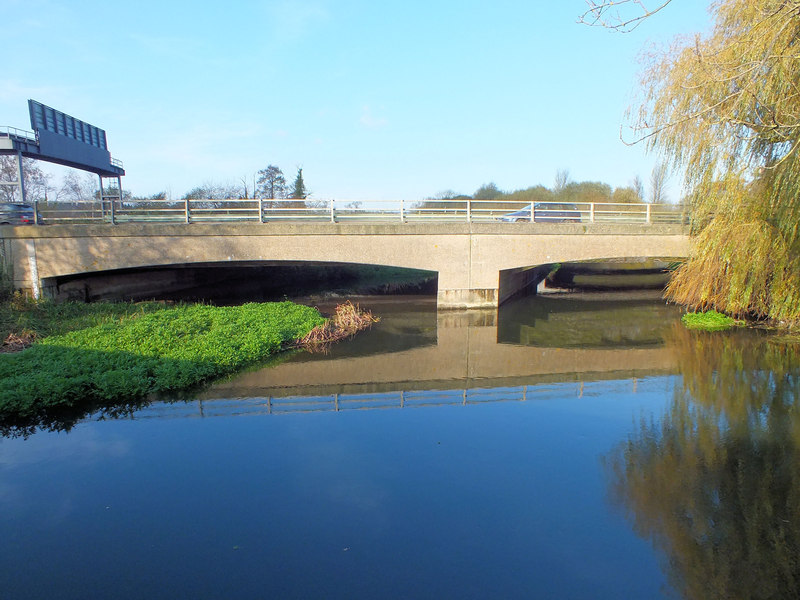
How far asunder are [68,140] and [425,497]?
26213 mm

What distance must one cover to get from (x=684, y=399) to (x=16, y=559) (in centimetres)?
832

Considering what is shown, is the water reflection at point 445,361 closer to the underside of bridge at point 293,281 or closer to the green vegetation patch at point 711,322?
the green vegetation patch at point 711,322

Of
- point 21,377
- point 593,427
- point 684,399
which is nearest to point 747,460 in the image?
point 593,427

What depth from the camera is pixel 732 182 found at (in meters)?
12.4

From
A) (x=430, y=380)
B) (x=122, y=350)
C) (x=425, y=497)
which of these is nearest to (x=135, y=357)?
(x=122, y=350)

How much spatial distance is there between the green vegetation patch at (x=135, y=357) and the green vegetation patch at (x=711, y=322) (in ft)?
33.9

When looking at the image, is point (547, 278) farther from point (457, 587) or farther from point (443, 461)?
point (457, 587)

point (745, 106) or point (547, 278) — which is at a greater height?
point (745, 106)

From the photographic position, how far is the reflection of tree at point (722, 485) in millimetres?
4055

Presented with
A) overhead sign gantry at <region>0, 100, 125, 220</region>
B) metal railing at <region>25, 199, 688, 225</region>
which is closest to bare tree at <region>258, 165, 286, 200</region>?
overhead sign gantry at <region>0, 100, 125, 220</region>

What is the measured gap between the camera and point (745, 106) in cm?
1061

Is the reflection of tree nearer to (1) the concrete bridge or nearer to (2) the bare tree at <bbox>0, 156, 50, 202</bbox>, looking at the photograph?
(1) the concrete bridge

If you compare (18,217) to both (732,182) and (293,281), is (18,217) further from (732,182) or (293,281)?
(732,182)

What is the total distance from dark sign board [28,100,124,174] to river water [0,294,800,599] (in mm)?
19608
